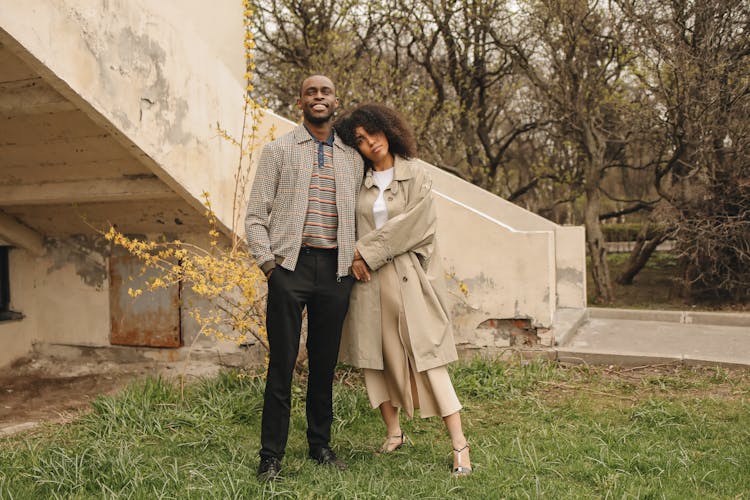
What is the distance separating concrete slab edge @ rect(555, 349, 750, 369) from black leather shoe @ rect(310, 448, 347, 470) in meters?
2.70

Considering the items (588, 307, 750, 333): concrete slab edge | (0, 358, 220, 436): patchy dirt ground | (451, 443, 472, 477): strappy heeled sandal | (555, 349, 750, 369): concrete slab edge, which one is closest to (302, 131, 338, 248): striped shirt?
(451, 443, 472, 477): strappy heeled sandal

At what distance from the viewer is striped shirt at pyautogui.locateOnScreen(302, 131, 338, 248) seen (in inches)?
129

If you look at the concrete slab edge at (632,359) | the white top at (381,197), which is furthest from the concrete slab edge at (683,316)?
the white top at (381,197)

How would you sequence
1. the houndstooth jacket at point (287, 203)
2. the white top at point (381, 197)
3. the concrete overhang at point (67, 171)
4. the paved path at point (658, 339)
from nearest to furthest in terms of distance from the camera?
1. the houndstooth jacket at point (287, 203)
2. the white top at point (381, 197)
3. the concrete overhang at point (67, 171)
4. the paved path at point (658, 339)

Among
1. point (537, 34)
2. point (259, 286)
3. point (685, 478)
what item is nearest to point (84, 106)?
point (259, 286)

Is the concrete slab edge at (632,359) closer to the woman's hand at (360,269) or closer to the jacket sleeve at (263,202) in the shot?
the woman's hand at (360,269)

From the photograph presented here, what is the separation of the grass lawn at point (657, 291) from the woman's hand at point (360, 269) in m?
8.47

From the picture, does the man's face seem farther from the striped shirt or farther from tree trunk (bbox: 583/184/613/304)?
tree trunk (bbox: 583/184/613/304)

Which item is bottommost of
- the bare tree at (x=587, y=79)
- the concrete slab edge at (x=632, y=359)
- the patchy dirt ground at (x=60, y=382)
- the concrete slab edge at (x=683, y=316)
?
the patchy dirt ground at (x=60, y=382)

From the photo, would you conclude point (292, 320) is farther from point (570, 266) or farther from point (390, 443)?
point (570, 266)

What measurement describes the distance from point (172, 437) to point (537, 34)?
9877 millimetres

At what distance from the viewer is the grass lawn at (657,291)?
34.1 feet

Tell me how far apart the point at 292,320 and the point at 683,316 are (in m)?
5.73

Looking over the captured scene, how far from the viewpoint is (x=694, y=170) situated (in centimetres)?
948
